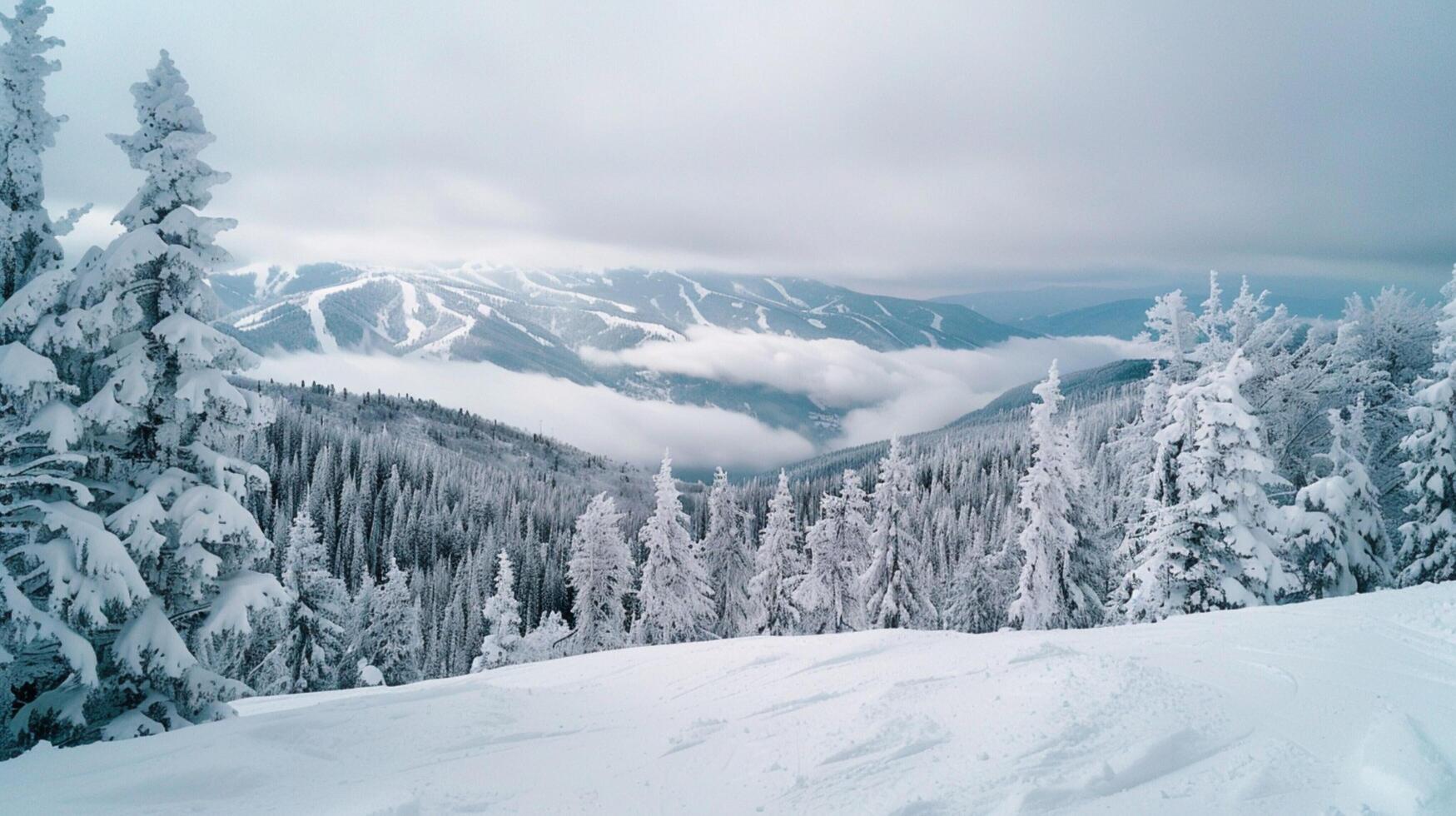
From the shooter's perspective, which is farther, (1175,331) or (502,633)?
(502,633)

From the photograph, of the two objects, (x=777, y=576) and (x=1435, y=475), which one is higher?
(x=1435, y=475)

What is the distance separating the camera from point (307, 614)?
33.7 m

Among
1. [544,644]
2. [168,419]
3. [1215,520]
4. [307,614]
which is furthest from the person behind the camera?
[544,644]

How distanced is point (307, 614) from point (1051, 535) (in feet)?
114

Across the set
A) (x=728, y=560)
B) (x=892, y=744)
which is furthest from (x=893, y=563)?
(x=892, y=744)

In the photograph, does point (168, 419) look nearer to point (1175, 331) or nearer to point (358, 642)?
point (1175, 331)

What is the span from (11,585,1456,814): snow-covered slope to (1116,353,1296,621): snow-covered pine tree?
25.2ft

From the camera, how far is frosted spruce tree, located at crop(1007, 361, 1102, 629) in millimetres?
27969

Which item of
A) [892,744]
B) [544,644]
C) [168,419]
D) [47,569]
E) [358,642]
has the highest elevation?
[168,419]

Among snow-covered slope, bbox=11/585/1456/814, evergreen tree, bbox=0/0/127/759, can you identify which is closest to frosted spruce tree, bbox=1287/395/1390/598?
snow-covered slope, bbox=11/585/1456/814

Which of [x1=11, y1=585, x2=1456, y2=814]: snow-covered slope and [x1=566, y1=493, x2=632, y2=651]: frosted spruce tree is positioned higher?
[x1=11, y1=585, x2=1456, y2=814]: snow-covered slope

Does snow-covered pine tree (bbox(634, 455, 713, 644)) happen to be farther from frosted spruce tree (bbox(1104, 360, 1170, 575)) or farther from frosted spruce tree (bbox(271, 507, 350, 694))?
frosted spruce tree (bbox(1104, 360, 1170, 575))

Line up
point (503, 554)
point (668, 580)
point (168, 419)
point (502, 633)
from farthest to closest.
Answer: point (503, 554) → point (502, 633) → point (668, 580) → point (168, 419)

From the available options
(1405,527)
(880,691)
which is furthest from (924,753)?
(1405,527)
